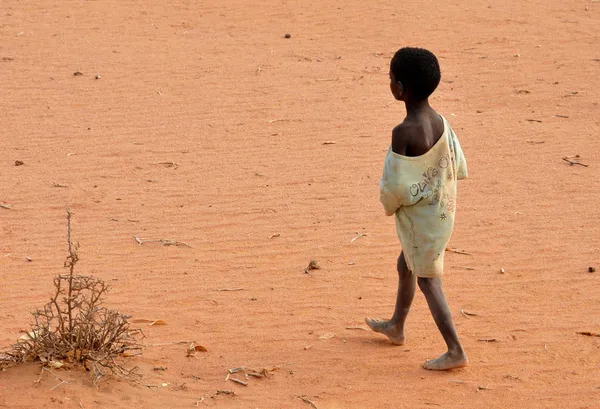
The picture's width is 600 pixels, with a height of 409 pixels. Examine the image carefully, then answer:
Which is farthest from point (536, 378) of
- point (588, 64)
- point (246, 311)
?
point (588, 64)

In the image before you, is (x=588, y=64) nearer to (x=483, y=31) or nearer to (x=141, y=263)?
(x=483, y=31)

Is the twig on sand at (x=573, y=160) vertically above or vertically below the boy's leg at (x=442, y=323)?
above

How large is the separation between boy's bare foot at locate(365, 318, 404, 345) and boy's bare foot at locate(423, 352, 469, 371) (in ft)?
1.03

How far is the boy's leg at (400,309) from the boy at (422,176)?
16cm

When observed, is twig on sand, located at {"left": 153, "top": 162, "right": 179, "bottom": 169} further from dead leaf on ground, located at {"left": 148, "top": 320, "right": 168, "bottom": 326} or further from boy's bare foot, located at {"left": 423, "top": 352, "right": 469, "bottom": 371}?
boy's bare foot, located at {"left": 423, "top": 352, "right": 469, "bottom": 371}

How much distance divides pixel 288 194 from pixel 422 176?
315cm

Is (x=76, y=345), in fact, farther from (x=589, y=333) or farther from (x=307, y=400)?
(x=589, y=333)

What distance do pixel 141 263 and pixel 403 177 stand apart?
2.39 metres

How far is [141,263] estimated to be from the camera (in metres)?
6.15

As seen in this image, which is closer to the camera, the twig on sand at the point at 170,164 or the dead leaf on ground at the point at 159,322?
the dead leaf on ground at the point at 159,322

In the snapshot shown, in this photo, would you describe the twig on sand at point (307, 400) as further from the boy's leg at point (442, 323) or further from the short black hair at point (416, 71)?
the short black hair at point (416, 71)

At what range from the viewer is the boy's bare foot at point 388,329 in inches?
197

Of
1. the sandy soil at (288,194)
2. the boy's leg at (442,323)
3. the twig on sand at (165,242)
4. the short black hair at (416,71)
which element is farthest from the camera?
the twig on sand at (165,242)

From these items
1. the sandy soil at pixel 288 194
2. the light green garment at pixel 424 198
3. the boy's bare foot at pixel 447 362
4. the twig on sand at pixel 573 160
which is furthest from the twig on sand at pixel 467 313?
the twig on sand at pixel 573 160
